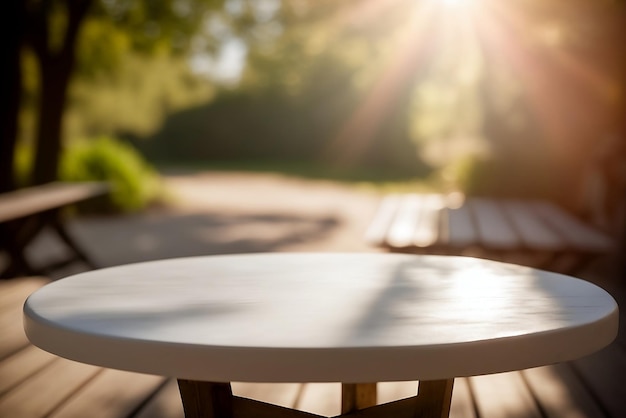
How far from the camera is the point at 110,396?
2465mm

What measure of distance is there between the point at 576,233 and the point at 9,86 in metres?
6.12

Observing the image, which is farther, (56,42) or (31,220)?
(56,42)

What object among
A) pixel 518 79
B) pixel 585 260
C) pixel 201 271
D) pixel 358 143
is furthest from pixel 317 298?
pixel 358 143

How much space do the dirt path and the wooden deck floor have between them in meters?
3.94

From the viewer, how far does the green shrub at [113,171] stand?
1052 cm

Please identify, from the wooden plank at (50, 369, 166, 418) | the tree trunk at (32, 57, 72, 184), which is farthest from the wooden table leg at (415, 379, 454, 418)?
the tree trunk at (32, 57, 72, 184)

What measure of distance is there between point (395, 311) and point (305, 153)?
22914mm

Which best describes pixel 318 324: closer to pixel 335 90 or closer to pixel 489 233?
pixel 489 233

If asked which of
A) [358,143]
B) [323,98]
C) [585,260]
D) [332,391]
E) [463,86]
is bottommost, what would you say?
[332,391]

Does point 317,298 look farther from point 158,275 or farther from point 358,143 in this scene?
point 358,143

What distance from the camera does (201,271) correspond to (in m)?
2.01

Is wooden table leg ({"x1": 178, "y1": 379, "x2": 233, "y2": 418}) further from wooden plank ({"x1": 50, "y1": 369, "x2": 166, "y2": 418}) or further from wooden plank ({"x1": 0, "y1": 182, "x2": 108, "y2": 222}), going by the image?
wooden plank ({"x1": 0, "y1": 182, "x2": 108, "y2": 222})

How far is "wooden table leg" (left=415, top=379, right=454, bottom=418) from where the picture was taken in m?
1.59

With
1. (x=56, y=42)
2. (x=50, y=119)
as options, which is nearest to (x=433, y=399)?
(x=50, y=119)
